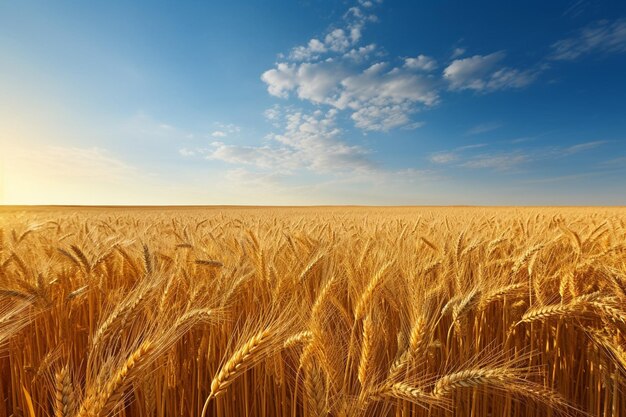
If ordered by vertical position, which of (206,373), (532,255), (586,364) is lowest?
(586,364)

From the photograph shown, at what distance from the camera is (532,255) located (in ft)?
7.32

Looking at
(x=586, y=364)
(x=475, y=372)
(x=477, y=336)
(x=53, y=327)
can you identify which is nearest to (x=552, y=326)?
(x=586, y=364)

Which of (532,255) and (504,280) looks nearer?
(504,280)

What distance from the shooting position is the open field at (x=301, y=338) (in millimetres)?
1139

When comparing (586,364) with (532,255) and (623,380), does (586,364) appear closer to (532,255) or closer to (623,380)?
(623,380)

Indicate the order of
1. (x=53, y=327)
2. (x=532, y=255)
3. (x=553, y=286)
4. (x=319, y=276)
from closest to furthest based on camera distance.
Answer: (x=53, y=327)
(x=532, y=255)
(x=553, y=286)
(x=319, y=276)

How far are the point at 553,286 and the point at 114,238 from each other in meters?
3.49

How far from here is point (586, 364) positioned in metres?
2.00

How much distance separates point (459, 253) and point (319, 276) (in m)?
1.04

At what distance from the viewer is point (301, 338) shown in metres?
1.25

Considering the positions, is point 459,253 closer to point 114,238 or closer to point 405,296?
point 405,296

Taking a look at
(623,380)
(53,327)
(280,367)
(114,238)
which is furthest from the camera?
(114,238)

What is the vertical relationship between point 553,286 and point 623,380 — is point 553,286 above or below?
above

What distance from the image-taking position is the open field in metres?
A: 1.14
